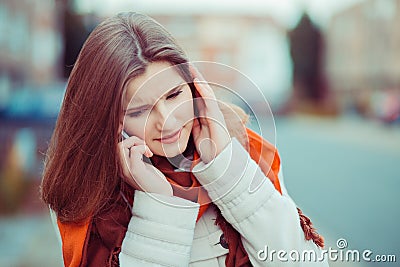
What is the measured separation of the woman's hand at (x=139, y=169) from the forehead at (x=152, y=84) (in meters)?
0.04

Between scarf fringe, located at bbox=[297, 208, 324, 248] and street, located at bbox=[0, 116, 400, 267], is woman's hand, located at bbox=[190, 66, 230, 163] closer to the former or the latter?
scarf fringe, located at bbox=[297, 208, 324, 248]

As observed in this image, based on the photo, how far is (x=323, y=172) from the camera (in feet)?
6.20

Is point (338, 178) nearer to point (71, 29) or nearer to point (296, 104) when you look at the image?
point (296, 104)

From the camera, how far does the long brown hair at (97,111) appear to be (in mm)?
581

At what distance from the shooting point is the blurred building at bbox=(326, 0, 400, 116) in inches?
99.1

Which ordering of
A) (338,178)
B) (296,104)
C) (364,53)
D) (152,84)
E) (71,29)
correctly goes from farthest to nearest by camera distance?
(364,53), (338,178), (296,104), (71,29), (152,84)

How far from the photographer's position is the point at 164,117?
1.91ft

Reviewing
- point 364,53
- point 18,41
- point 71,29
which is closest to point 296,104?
point 71,29

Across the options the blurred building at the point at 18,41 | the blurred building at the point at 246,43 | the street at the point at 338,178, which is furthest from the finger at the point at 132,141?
the blurred building at the point at 18,41

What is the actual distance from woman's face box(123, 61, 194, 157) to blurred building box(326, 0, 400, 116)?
1.65m

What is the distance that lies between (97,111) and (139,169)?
0.07 m

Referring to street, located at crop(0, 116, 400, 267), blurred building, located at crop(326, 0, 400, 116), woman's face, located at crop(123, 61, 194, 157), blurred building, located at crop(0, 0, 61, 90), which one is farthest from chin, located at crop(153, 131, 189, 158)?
blurred building, located at crop(0, 0, 61, 90)

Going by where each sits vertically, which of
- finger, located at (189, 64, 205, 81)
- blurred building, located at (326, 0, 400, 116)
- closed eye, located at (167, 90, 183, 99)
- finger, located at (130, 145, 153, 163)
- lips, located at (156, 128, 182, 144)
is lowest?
blurred building, located at (326, 0, 400, 116)

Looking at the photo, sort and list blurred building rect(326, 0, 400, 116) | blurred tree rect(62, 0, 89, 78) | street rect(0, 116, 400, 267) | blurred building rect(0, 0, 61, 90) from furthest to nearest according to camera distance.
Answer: blurred building rect(0, 0, 61, 90), blurred building rect(326, 0, 400, 116), street rect(0, 116, 400, 267), blurred tree rect(62, 0, 89, 78)
